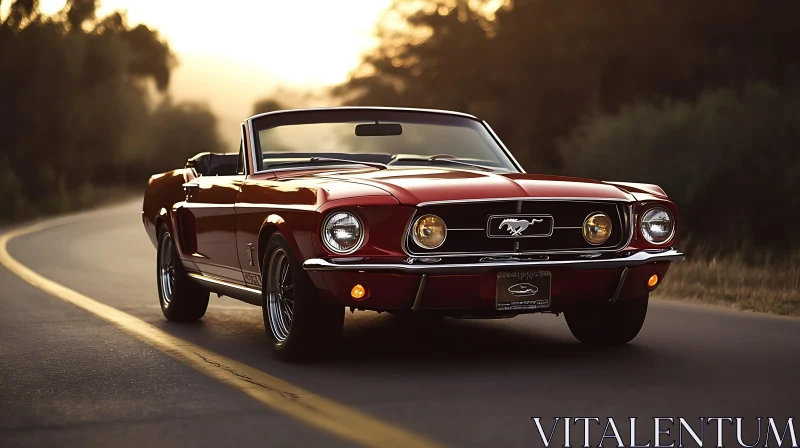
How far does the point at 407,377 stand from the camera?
6820mm

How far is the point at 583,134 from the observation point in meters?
28.7

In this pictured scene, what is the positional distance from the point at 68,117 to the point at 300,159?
123 ft

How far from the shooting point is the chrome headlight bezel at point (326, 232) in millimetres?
6852

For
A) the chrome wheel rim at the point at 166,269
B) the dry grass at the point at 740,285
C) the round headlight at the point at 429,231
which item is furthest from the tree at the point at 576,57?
the round headlight at the point at 429,231

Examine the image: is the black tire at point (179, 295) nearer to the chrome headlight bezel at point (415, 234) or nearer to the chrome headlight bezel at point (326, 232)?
the chrome headlight bezel at point (326, 232)

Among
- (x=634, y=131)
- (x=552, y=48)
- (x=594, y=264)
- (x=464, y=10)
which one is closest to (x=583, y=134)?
(x=634, y=131)

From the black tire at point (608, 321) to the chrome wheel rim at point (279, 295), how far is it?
174 cm

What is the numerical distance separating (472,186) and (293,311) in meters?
1.23

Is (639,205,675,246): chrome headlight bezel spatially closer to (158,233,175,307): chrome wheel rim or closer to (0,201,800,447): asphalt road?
(0,201,800,447): asphalt road

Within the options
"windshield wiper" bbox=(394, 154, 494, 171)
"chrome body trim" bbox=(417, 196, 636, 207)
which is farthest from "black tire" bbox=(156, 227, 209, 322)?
"chrome body trim" bbox=(417, 196, 636, 207)

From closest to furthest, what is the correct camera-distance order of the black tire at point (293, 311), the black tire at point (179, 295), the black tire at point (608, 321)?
the black tire at point (293, 311), the black tire at point (608, 321), the black tire at point (179, 295)

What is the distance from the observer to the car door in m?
8.39

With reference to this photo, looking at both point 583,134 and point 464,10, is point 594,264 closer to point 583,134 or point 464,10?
point 583,134

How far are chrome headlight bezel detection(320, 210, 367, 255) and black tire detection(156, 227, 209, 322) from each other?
294 cm
